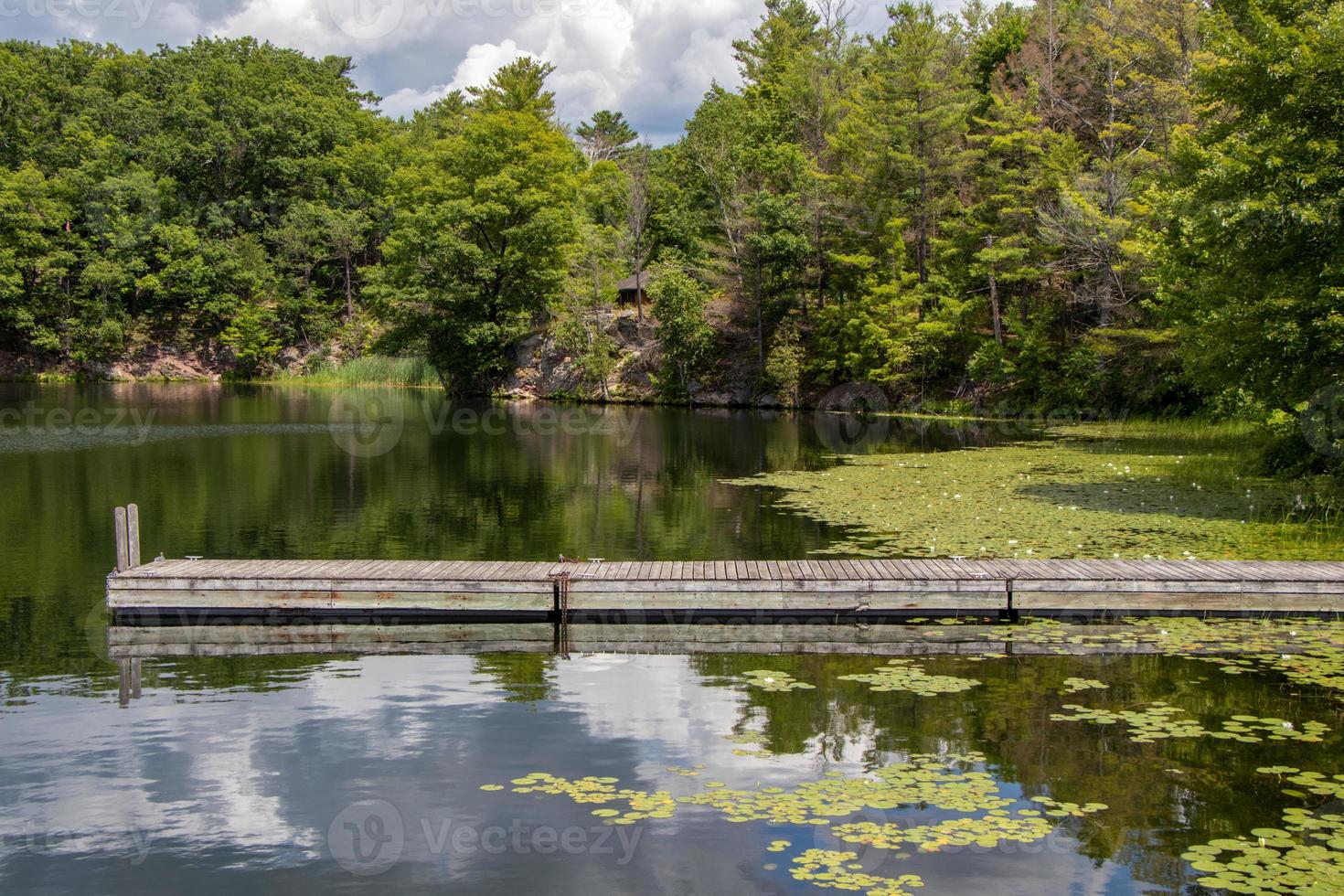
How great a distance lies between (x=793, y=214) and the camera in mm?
54031

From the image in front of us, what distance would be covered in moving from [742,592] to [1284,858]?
23.3 feet

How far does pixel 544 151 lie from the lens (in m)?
66.1

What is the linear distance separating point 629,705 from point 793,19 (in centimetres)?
8048

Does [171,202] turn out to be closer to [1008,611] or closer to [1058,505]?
[1058,505]

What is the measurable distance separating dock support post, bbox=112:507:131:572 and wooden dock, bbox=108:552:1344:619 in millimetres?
213

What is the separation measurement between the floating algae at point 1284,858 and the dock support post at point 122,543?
40.9ft

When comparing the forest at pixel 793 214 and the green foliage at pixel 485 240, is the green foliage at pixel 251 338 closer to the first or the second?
the forest at pixel 793 214

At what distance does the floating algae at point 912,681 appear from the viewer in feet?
35.9

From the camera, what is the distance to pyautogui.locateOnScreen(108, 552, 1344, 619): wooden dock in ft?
43.9

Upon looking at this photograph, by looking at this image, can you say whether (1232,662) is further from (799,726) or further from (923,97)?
(923,97)

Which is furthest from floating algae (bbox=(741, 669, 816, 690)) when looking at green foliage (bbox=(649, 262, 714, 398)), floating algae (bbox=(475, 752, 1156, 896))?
green foliage (bbox=(649, 262, 714, 398))

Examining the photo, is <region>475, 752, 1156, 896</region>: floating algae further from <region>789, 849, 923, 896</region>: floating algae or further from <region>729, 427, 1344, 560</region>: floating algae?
<region>729, 427, 1344, 560</region>: floating algae

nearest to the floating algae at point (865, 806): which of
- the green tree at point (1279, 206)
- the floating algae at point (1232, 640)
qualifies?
the floating algae at point (1232, 640)

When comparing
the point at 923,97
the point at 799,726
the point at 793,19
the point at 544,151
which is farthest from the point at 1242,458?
the point at 793,19
